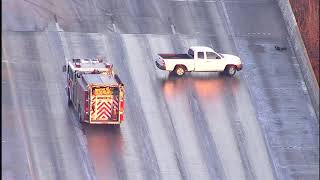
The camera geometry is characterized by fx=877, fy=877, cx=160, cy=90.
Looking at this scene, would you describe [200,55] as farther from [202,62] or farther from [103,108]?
[103,108]

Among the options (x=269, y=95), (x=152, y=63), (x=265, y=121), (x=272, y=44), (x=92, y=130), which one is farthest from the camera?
(x=272, y=44)

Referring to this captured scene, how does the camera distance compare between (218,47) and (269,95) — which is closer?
(269,95)

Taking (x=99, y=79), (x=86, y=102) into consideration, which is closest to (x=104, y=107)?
(x=86, y=102)

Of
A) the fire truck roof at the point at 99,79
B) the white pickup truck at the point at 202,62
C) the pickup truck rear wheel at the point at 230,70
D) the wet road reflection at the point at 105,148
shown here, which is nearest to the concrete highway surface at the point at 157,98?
the wet road reflection at the point at 105,148

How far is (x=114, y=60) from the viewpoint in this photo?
47219 mm

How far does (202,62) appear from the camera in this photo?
46750mm

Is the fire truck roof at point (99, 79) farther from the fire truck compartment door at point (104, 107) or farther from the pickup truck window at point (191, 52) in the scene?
the pickup truck window at point (191, 52)

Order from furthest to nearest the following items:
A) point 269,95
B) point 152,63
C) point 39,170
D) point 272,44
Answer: point 272,44
point 152,63
point 269,95
point 39,170

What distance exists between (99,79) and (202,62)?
29.2ft

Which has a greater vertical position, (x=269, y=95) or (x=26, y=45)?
(x=26, y=45)

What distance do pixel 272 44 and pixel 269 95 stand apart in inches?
286

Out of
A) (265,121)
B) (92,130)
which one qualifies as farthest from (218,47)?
(92,130)

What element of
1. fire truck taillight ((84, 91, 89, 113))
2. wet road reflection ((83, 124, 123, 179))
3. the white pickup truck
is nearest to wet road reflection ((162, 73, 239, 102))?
the white pickup truck

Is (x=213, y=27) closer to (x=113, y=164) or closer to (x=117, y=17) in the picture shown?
(x=117, y=17)
